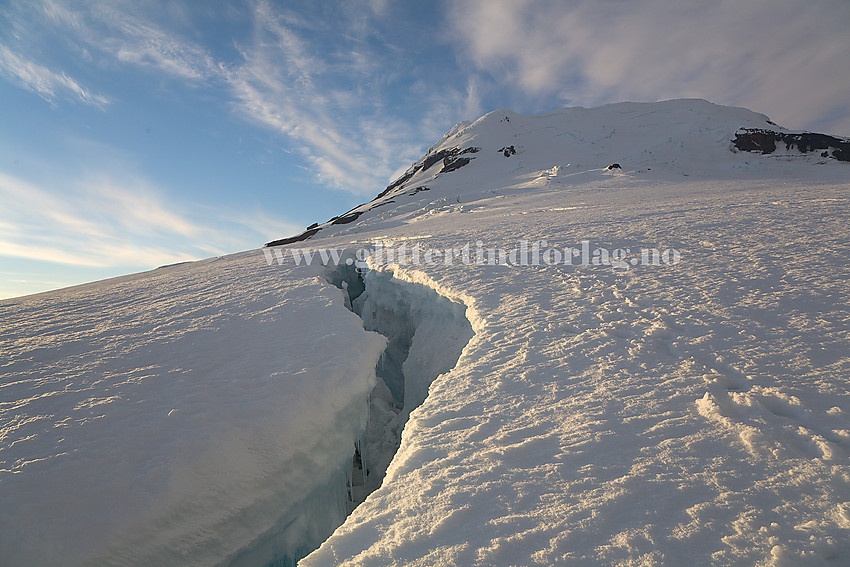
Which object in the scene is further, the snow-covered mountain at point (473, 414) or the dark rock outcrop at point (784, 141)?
the dark rock outcrop at point (784, 141)

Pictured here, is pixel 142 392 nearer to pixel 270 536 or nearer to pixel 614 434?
pixel 270 536

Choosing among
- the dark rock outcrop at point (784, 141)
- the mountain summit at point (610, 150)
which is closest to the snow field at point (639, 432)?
the mountain summit at point (610, 150)

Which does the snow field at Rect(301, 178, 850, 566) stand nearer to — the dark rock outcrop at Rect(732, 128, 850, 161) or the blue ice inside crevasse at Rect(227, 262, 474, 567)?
the blue ice inside crevasse at Rect(227, 262, 474, 567)

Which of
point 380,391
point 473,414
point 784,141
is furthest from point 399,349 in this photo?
point 784,141

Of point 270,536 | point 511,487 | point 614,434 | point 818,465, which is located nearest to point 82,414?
point 270,536

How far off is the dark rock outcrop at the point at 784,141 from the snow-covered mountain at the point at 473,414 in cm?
2450

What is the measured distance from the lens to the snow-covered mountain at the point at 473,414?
1947mm

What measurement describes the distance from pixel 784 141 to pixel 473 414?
36.1 m

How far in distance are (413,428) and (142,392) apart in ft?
9.55

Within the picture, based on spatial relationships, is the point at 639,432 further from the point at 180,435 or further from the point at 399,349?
the point at 399,349

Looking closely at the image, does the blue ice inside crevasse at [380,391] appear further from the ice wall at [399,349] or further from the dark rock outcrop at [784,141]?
the dark rock outcrop at [784,141]

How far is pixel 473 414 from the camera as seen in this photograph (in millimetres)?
2930

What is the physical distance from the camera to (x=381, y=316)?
859 centimetres

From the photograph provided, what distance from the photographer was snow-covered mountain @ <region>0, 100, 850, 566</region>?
1.95 m
